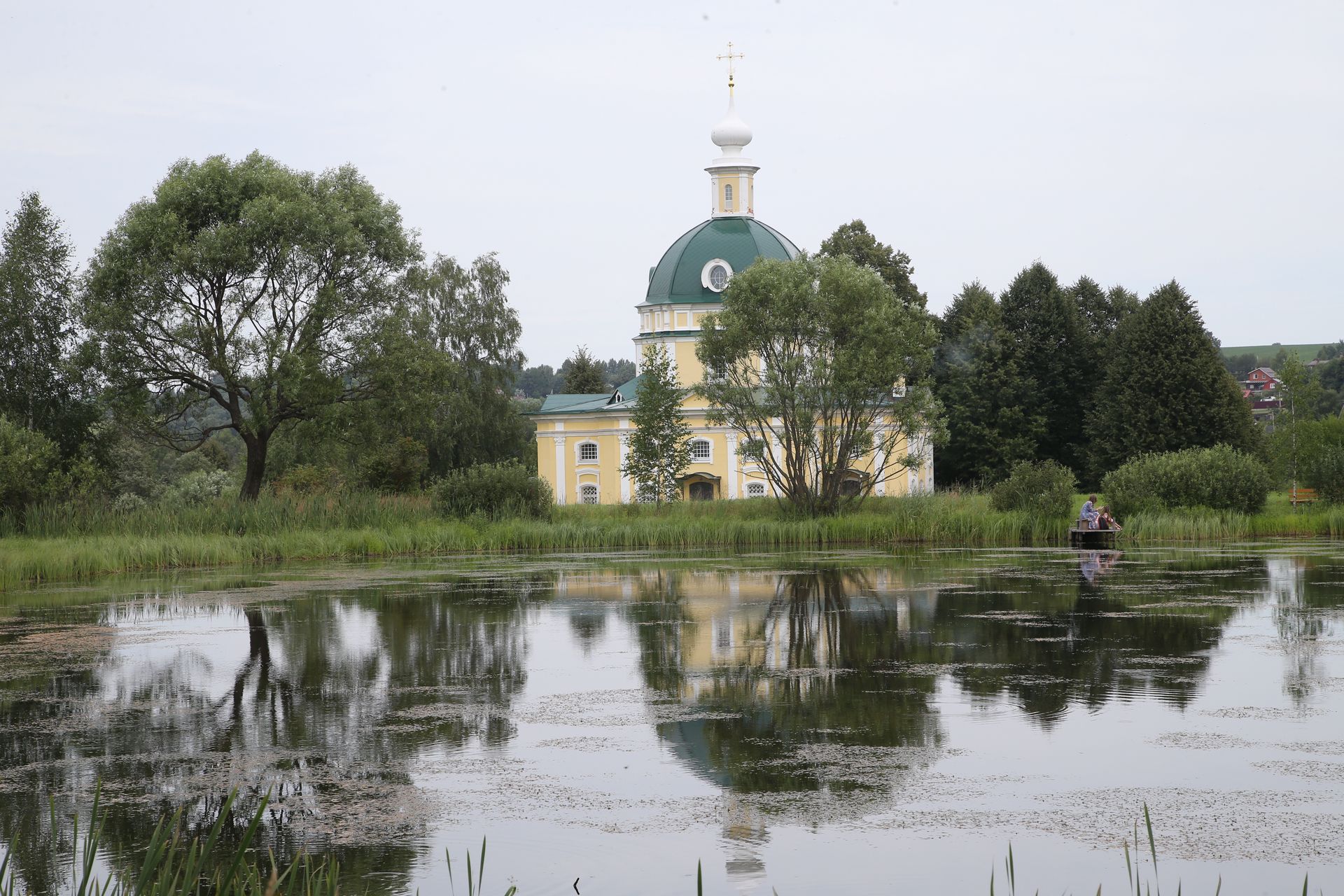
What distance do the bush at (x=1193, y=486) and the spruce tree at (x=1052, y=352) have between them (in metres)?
31.7

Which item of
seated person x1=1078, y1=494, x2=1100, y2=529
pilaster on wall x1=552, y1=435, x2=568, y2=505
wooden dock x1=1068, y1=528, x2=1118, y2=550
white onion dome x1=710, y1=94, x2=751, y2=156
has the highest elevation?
white onion dome x1=710, y1=94, x2=751, y2=156

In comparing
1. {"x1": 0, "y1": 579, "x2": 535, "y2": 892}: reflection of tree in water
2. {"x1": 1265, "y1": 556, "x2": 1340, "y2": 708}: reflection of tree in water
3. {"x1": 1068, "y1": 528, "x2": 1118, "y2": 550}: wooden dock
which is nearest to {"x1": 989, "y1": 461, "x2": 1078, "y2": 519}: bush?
{"x1": 1068, "y1": 528, "x2": 1118, "y2": 550}: wooden dock

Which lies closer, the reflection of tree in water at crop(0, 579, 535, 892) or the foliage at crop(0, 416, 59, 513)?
the reflection of tree in water at crop(0, 579, 535, 892)

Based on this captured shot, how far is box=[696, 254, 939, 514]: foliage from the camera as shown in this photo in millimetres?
40094

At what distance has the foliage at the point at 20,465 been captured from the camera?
32.0 meters

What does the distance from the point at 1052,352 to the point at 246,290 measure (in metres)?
41.1

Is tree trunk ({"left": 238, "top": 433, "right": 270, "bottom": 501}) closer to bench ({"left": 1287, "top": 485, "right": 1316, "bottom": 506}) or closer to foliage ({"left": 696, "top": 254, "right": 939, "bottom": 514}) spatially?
foliage ({"left": 696, "top": 254, "right": 939, "bottom": 514})

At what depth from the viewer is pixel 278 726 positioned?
11.4m

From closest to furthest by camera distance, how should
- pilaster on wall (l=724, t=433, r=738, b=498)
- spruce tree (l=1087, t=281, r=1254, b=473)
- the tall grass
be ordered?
the tall grass → spruce tree (l=1087, t=281, r=1254, b=473) → pilaster on wall (l=724, t=433, r=738, b=498)

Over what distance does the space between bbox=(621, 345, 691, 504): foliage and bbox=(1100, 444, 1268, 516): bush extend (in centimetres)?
1831

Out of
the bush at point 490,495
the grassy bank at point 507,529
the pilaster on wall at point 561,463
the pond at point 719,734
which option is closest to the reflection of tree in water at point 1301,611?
the pond at point 719,734

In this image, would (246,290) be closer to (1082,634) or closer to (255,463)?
(255,463)

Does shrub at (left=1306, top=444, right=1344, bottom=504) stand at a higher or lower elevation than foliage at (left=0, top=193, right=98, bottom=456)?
lower

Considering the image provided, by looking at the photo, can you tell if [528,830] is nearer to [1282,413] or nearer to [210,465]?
[1282,413]
